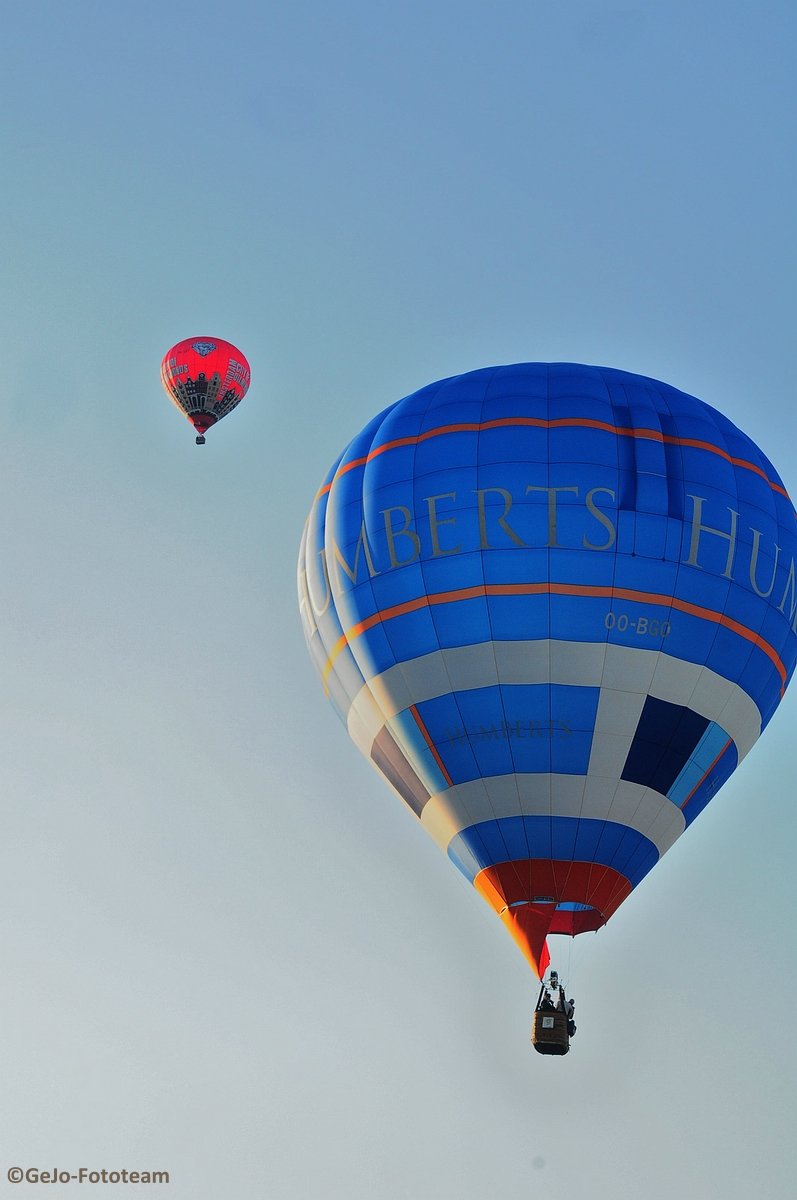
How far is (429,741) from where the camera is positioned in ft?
79.3

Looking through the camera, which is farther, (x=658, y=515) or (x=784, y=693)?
(x=784, y=693)

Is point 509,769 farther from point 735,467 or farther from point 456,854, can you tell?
point 735,467

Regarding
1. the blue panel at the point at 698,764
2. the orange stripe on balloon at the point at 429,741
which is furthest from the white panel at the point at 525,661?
the blue panel at the point at 698,764

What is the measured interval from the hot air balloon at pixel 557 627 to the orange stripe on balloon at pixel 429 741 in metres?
0.02

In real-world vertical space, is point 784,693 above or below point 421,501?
below

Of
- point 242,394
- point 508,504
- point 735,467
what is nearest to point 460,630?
point 508,504

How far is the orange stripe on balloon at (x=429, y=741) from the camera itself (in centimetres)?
2409

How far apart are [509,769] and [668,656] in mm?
2188

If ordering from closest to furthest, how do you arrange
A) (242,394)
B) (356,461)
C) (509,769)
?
(509,769), (356,461), (242,394)

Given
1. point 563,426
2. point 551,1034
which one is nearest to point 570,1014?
point 551,1034

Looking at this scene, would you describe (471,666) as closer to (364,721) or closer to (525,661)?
(525,661)

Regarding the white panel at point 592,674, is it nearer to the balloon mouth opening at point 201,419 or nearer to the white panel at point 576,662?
the white panel at point 576,662

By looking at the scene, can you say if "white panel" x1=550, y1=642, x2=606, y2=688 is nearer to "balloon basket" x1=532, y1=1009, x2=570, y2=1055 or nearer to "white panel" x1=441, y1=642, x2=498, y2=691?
"white panel" x1=441, y1=642, x2=498, y2=691

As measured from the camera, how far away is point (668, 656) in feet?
78.4
